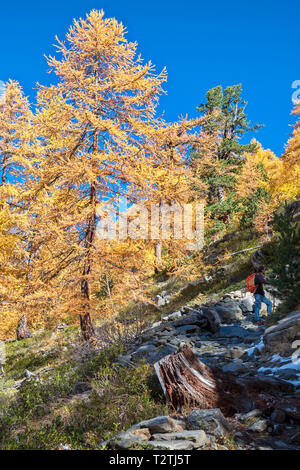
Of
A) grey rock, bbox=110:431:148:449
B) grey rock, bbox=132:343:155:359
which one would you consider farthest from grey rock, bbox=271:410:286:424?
grey rock, bbox=132:343:155:359

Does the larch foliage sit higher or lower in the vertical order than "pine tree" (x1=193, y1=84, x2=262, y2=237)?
lower

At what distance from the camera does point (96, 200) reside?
940 centimetres

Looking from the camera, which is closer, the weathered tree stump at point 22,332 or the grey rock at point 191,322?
the grey rock at point 191,322

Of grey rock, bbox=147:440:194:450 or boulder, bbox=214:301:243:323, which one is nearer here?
grey rock, bbox=147:440:194:450

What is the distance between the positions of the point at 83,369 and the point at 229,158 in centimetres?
2203

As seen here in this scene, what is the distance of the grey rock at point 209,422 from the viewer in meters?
3.28

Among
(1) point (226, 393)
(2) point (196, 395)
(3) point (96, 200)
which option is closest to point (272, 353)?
(1) point (226, 393)

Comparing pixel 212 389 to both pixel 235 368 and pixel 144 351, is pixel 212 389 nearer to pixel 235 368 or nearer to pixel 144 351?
pixel 235 368

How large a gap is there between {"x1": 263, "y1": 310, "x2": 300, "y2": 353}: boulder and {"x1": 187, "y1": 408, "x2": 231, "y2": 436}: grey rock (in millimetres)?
2788

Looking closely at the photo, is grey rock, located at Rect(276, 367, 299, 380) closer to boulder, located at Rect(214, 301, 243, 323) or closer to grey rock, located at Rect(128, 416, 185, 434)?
grey rock, located at Rect(128, 416, 185, 434)

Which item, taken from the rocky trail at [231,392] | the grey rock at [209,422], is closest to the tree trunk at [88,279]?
the rocky trail at [231,392]

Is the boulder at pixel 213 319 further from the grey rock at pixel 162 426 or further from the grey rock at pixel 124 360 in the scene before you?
the grey rock at pixel 162 426

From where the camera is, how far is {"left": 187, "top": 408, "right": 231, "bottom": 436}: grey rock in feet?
10.8

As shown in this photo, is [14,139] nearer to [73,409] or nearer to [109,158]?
[109,158]
